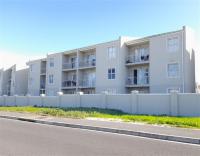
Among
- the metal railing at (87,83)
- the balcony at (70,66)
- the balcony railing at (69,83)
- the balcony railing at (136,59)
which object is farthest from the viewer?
the balcony at (70,66)

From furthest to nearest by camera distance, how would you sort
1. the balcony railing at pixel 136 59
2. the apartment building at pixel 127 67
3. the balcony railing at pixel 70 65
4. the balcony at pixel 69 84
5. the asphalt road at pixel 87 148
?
the balcony railing at pixel 70 65
the balcony at pixel 69 84
the balcony railing at pixel 136 59
the apartment building at pixel 127 67
the asphalt road at pixel 87 148

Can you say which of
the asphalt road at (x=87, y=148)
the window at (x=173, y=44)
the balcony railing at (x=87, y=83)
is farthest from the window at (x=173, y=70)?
the asphalt road at (x=87, y=148)

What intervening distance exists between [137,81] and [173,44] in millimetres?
7059

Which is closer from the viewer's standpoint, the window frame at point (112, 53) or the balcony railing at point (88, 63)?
the window frame at point (112, 53)

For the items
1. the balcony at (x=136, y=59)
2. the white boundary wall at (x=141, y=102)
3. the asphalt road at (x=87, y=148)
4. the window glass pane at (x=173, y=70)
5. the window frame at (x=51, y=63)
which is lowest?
the asphalt road at (x=87, y=148)

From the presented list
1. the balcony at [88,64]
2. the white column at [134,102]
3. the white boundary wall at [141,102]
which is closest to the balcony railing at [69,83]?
the balcony at [88,64]

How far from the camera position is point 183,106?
20.2 m

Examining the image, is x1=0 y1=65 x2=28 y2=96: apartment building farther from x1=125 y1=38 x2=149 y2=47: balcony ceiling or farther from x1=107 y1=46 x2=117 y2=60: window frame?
x1=125 y1=38 x2=149 y2=47: balcony ceiling

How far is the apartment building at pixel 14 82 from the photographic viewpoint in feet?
183

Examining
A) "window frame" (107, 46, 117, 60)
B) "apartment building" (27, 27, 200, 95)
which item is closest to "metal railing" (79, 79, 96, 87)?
"apartment building" (27, 27, 200, 95)

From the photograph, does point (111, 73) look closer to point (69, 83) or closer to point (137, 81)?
point (137, 81)

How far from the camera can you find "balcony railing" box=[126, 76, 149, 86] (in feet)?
109

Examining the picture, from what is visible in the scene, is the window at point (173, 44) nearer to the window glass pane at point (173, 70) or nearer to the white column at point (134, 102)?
the window glass pane at point (173, 70)

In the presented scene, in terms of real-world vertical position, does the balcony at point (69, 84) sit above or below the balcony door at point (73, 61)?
below
